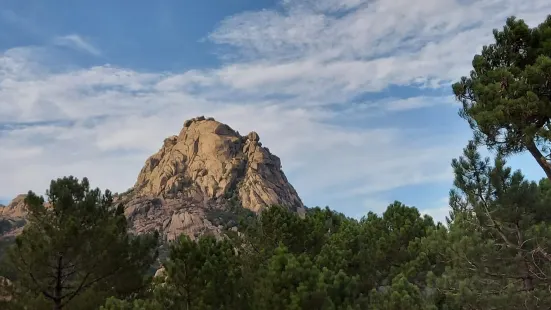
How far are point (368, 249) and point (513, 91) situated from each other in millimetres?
13393

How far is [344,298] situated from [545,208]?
20.6 feet

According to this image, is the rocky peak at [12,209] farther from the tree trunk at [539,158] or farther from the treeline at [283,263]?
the tree trunk at [539,158]

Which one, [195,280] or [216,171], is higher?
[216,171]

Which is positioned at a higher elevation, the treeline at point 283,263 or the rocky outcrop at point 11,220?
the rocky outcrop at point 11,220

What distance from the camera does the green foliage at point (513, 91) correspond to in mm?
8438

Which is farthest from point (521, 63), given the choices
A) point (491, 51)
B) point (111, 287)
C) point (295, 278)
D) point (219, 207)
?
point (219, 207)

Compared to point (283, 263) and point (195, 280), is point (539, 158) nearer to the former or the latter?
point (283, 263)

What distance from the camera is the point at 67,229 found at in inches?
536

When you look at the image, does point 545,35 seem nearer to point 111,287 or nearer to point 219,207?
point 111,287

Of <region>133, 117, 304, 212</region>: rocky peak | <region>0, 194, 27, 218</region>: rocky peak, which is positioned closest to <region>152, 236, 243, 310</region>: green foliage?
<region>133, 117, 304, 212</region>: rocky peak

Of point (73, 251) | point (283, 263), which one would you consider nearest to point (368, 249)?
point (283, 263)

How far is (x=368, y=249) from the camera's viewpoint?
20.9 metres

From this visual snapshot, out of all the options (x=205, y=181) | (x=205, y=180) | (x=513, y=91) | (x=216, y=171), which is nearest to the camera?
(x=513, y=91)

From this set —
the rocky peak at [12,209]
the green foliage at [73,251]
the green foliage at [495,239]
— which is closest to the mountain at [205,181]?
the rocky peak at [12,209]
